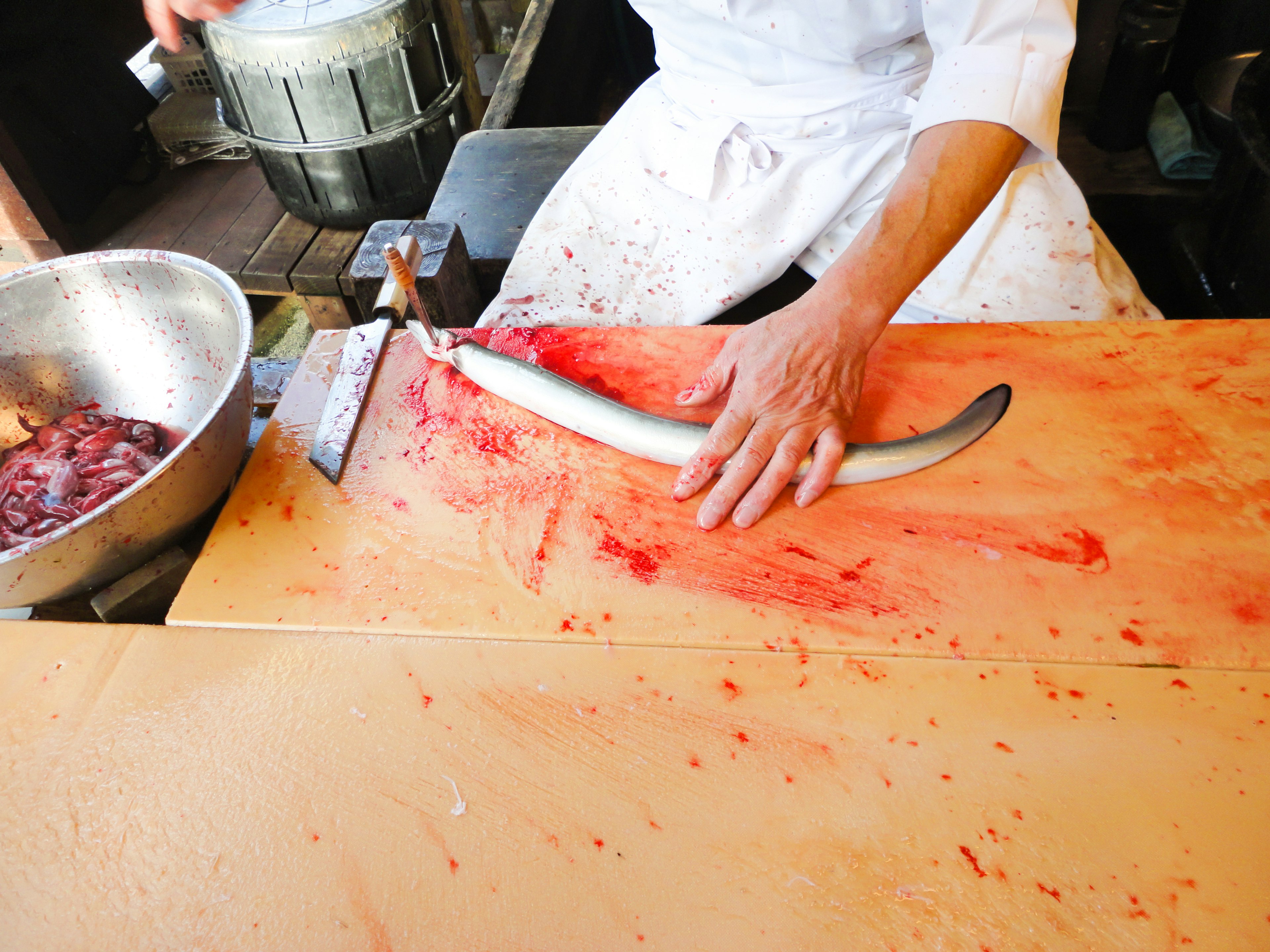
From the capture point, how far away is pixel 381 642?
100 cm

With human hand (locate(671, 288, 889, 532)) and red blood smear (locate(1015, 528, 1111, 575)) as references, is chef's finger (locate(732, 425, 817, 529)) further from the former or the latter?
red blood smear (locate(1015, 528, 1111, 575))

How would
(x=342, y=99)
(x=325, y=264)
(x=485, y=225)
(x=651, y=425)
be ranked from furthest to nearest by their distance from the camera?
(x=325, y=264), (x=342, y=99), (x=485, y=225), (x=651, y=425)

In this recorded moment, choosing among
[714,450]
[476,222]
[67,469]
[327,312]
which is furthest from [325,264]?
[714,450]

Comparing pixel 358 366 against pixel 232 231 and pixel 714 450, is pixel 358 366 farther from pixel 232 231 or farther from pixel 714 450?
pixel 232 231

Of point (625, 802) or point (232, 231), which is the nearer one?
point (625, 802)

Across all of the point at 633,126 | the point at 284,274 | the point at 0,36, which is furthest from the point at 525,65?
the point at 0,36

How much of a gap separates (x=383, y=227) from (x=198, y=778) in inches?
50.2

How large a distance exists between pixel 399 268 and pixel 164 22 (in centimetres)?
97

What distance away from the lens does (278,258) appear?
2936 mm

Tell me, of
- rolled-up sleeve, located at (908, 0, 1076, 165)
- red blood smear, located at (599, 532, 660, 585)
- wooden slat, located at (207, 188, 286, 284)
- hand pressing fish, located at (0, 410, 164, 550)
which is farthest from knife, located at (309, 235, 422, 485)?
wooden slat, located at (207, 188, 286, 284)

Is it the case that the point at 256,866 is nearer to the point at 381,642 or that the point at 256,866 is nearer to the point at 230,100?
the point at 381,642

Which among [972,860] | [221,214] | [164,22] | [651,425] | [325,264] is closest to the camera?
[972,860]

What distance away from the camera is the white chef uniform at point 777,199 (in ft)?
4.87

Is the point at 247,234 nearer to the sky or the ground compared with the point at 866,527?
nearer to the ground
